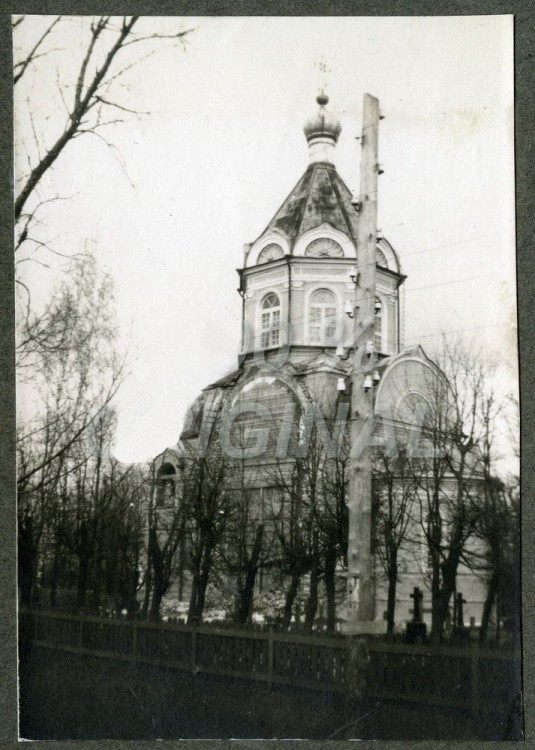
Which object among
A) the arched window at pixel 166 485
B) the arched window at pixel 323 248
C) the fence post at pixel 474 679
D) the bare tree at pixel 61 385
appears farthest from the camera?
the arched window at pixel 323 248

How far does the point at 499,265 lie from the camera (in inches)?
195

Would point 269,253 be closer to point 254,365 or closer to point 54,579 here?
point 254,365

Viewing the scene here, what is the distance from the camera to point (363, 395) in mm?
4961

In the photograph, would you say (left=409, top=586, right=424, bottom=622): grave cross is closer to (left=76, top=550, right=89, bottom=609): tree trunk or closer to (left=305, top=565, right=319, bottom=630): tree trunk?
(left=305, top=565, right=319, bottom=630): tree trunk

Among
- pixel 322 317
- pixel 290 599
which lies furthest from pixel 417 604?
pixel 322 317

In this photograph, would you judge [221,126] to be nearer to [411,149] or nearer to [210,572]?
[411,149]

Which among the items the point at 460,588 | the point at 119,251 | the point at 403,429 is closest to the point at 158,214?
the point at 119,251

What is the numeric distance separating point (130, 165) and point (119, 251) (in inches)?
18.4

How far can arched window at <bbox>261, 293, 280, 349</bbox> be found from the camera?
517 cm

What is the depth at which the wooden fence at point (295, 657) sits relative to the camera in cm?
476

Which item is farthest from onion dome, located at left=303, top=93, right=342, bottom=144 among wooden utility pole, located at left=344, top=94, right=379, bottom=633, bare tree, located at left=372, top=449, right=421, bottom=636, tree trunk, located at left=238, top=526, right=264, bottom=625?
tree trunk, located at left=238, top=526, right=264, bottom=625

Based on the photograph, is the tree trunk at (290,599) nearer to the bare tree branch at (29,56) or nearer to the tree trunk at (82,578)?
the tree trunk at (82,578)

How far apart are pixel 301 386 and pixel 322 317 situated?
15.7 inches

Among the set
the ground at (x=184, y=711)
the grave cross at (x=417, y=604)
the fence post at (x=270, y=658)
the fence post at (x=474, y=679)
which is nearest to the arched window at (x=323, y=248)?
the grave cross at (x=417, y=604)
